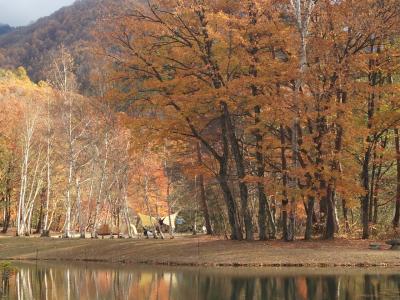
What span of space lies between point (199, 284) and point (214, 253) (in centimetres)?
696

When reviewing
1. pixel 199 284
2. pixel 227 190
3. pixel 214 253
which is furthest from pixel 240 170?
pixel 199 284

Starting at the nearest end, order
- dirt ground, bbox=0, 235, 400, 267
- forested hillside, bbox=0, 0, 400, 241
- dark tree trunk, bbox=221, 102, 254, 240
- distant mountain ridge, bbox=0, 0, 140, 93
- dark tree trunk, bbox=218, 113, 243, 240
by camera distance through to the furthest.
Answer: dirt ground, bbox=0, 235, 400, 267
forested hillside, bbox=0, 0, 400, 241
dark tree trunk, bbox=221, 102, 254, 240
dark tree trunk, bbox=218, 113, 243, 240
distant mountain ridge, bbox=0, 0, 140, 93

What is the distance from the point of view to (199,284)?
15.9 meters

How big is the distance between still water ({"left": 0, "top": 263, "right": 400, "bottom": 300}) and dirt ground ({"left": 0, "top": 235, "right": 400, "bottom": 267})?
5.18 feet

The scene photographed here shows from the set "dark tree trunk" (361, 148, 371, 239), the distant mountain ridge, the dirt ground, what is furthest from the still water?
the distant mountain ridge

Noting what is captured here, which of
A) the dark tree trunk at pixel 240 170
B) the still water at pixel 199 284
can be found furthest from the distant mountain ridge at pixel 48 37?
the still water at pixel 199 284

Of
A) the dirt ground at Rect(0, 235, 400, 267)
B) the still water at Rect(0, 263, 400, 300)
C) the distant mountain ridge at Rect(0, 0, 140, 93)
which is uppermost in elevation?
the distant mountain ridge at Rect(0, 0, 140, 93)

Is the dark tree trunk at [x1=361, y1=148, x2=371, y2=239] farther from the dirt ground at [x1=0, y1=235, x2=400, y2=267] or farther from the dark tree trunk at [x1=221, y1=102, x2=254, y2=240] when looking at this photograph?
the dark tree trunk at [x1=221, y1=102, x2=254, y2=240]

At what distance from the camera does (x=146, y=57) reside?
27.0 meters

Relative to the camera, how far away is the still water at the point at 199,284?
1359 cm

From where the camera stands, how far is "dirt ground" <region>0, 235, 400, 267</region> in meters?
20.6

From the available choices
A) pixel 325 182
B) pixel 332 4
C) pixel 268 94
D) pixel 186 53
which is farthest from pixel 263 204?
pixel 332 4

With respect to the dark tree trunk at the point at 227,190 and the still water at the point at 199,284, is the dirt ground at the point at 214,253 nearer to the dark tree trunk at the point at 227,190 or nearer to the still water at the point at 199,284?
the still water at the point at 199,284

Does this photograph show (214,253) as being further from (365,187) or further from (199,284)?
(365,187)
